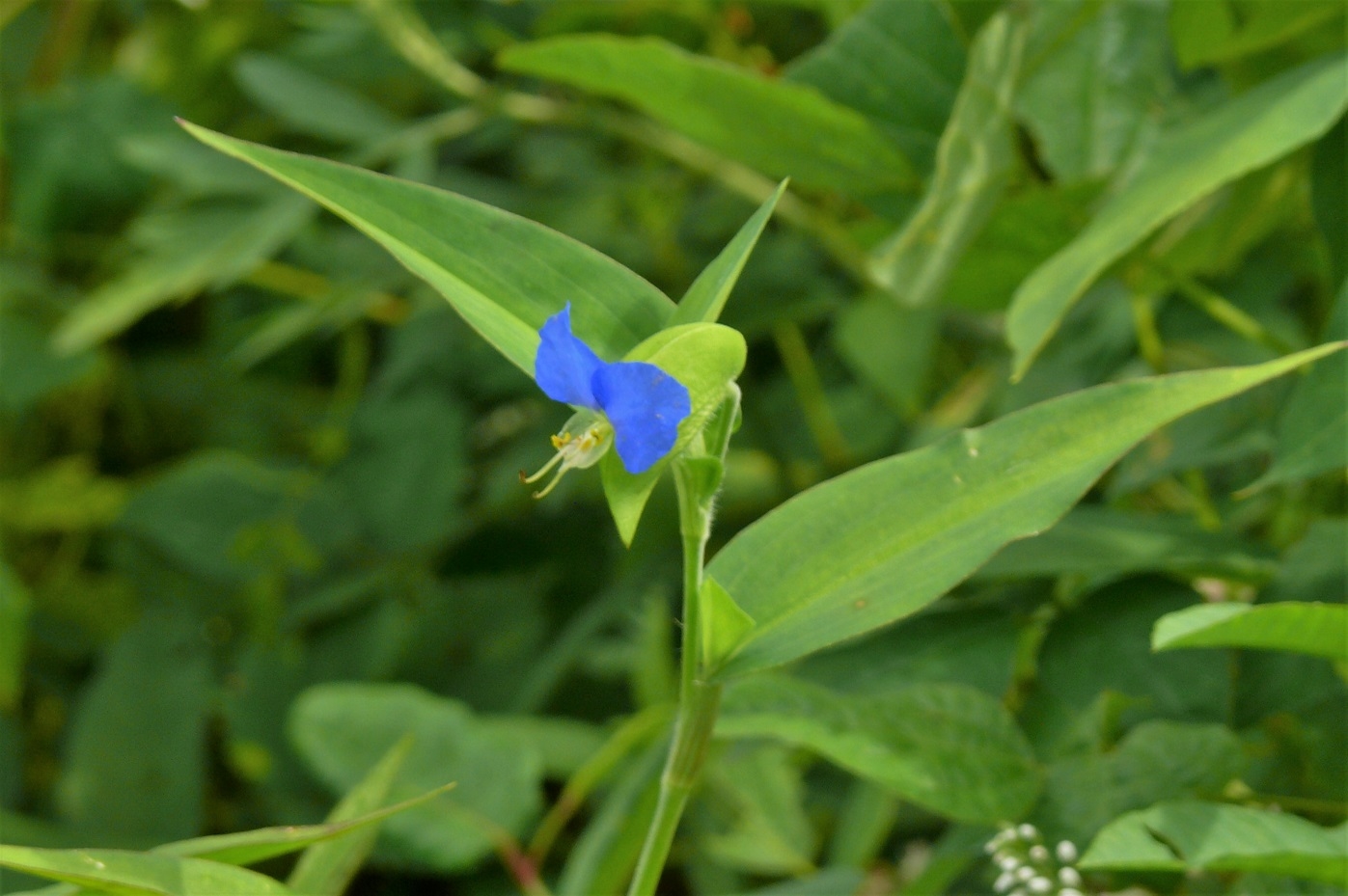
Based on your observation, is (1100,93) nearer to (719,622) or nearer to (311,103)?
(719,622)

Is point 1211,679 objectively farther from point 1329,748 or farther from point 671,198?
point 671,198

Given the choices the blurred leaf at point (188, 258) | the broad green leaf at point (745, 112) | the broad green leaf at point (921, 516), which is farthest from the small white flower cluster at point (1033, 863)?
the blurred leaf at point (188, 258)

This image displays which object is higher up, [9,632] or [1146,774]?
[9,632]

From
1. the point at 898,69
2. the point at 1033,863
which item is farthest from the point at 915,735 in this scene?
the point at 898,69

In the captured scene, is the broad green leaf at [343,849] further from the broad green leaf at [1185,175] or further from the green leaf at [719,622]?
the broad green leaf at [1185,175]

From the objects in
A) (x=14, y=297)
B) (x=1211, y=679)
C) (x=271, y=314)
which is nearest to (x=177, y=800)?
(x=271, y=314)

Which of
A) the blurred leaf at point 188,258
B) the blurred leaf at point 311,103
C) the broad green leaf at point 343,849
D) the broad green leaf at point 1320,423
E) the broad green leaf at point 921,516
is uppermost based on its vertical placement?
the blurred leaf at point 311,103
